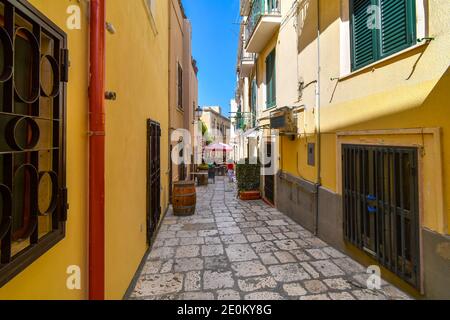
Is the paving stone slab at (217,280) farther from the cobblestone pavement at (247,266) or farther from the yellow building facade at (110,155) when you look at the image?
the yellow building facade at (110,155)

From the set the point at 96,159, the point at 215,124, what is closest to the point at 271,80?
the point at 96,159

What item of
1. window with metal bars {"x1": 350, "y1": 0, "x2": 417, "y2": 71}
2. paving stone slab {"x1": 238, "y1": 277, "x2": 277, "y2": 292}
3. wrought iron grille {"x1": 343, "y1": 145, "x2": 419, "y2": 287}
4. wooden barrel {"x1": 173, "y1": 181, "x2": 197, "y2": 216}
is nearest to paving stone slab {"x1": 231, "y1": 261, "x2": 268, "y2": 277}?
paving stone slab {"x1": 238, "y1": 277, "x2": 277, "y2": 292}

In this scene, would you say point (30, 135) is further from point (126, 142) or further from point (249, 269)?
point (249, 269)

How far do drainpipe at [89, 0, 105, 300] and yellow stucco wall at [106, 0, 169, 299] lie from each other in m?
0.46

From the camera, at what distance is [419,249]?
338 centimetres

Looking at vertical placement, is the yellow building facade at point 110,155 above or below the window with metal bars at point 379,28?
below

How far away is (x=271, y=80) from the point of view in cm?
1002

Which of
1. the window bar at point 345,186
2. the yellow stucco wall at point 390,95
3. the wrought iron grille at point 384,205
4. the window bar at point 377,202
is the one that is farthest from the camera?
the window bar at point 345,186

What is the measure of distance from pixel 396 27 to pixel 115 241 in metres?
4.92

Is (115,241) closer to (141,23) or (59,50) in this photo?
(59,50)

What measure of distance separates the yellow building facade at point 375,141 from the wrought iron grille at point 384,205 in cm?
2

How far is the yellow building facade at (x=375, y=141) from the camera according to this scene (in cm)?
315

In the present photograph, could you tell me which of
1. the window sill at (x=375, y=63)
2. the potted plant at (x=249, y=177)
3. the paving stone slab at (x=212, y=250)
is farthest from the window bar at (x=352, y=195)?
the potted plant at (x=249, y=177)

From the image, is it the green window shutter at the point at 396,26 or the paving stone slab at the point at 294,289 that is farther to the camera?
the paving stone slab at the point at 294,289
